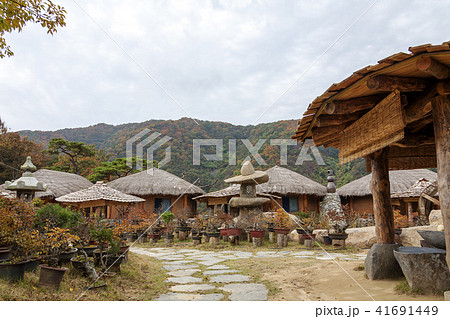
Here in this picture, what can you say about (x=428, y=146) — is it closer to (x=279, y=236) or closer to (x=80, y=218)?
(x=279, y=236)

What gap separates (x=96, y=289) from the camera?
138 inches

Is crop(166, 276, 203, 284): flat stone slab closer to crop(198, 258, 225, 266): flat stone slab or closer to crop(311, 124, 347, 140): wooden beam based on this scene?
crop(198, 258, 225, 266): flat stone slab

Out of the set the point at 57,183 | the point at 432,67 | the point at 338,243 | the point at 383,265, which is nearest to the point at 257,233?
the point at 338,243

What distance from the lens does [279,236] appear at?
27.8 feet

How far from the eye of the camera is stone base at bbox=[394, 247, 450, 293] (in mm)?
3228

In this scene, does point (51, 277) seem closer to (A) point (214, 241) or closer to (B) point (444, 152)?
(B) point (444, 152)

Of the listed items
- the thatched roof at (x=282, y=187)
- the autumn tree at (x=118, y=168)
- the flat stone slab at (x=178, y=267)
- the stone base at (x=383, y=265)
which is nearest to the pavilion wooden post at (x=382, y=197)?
the stone base at (x=383, y=265)

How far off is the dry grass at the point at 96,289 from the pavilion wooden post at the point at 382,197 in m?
3.07

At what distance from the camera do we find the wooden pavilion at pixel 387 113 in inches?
101

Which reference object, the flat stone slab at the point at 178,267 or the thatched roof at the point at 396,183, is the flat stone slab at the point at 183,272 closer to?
the flat stone slab at the point at 178,267

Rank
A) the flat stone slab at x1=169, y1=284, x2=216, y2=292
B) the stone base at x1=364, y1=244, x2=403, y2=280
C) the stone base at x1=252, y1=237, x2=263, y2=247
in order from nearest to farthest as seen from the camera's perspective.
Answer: the flat stone slab at x1=169, y1=284, x2=216, y2=292 → the stone base at x1=364, y1=244, x2=403, y2=280 → the stone base at x1=252, y1=237, x2=263, y2=247

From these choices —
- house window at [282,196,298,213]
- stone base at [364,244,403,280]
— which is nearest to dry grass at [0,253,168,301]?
stone base at [364,244,403,280]

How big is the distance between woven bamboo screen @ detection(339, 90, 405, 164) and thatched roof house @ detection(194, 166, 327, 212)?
12301 millimetres
